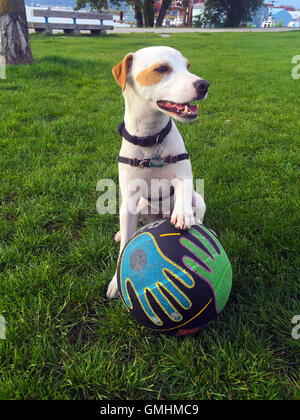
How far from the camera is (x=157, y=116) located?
7.04 ft

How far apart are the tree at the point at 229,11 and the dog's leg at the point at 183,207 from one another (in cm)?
5209

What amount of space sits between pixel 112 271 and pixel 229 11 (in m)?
52.8

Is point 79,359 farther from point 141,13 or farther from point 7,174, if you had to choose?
point 141,13

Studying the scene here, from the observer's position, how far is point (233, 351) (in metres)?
1.93

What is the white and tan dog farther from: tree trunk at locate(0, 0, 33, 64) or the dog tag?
tree trunk at locate(0, 0, 33, 64)

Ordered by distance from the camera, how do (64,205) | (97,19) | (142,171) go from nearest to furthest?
(142,171)
(64,205)
(97,19)

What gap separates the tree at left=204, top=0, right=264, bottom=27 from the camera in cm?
4469

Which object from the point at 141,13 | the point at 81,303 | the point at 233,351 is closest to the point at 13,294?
the point at 81,303

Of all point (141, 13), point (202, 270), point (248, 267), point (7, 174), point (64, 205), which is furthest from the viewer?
point (141, 13)

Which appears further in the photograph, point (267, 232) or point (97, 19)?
point (97, 19)

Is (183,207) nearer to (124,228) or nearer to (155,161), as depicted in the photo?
(155,161)

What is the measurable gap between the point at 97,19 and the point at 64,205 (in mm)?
28103

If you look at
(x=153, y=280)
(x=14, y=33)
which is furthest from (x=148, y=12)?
(x=153, y=280)

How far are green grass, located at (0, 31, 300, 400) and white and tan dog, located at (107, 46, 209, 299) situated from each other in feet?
1.44
